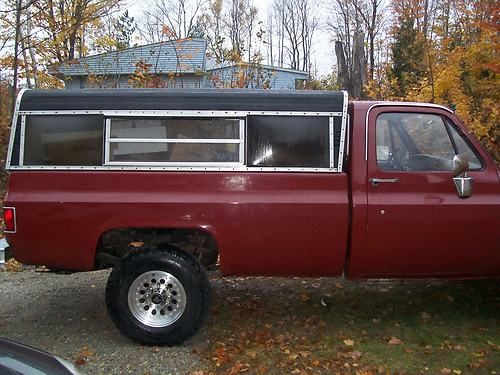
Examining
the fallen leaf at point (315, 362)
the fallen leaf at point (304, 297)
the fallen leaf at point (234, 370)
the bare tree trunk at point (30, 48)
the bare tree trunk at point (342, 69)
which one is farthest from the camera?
the bare tree trunk at point (30, 48)

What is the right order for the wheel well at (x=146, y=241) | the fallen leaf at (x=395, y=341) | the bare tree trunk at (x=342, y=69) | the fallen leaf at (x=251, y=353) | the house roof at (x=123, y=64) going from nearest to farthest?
the fallen leaf at (x=251, y=353) < the fallen leaf at (x=395, y=341) < the wheel well at (x=146, y=241) < the bare tree trunk at (x=342, y=69) < the house roof at (x=123, y=64)

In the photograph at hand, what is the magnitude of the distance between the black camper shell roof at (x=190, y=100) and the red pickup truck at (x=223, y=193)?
1 cm

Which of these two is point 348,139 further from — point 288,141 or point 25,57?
point 25,57

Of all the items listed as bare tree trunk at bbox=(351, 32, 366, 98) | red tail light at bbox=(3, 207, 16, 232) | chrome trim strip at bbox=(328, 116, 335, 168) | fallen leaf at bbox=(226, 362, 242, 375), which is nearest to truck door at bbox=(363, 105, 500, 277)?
chrome trim strip at bbox=(328, 116, 335, 168)

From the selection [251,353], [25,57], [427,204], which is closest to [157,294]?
[251,353]

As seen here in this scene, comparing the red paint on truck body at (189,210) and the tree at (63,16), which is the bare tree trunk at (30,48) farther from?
the red paint on truck body at (189,210)

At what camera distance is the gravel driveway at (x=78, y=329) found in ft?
14.2

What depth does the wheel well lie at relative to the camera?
4.74 meters

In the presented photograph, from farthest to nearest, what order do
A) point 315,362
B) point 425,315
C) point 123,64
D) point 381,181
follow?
point 123,64 → point 425,315 → point 381,181 → point 315,362

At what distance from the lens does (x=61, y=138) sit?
4660mm

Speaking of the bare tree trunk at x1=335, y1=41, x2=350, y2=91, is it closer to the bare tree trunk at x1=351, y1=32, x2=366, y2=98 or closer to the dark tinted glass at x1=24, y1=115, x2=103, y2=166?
the bare tree trunk at x1=351, y1=32, x2=366, y2=98

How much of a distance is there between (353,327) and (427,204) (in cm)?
138

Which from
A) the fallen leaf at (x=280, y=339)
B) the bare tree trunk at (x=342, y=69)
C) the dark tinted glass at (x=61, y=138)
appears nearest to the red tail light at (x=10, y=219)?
the dark tinted glass at (x=61, y=138)

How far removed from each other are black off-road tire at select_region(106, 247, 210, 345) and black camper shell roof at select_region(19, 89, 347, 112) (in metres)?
1.30
